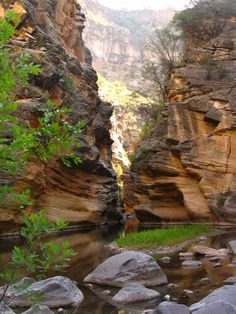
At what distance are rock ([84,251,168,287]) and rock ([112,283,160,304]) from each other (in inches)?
52.2

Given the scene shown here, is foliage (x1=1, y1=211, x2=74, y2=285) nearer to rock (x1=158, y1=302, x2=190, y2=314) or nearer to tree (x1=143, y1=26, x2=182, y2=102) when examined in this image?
rock (x1=158, y1=302, x2=190, y2=314)

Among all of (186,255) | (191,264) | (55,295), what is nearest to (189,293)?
(55,295)

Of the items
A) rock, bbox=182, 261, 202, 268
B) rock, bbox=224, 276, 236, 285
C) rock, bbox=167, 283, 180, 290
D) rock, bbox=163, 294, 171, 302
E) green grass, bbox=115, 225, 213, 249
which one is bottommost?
green grass, bbox=115, 225, 213, 249

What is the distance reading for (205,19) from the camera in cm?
4222

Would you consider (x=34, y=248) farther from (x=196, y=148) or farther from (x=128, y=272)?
(x=196, y=148)

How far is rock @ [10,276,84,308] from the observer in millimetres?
11617

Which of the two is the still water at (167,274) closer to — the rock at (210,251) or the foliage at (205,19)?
the rock at (210,251)

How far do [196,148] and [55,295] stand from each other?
938 inches

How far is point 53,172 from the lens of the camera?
1427 inches

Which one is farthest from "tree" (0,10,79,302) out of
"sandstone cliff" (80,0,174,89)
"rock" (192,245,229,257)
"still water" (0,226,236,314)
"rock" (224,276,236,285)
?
"sandstone cliff" (80,0,174,89)

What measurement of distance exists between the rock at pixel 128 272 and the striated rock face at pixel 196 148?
60.0 ft

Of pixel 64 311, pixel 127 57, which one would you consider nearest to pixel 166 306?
pixel 64 311

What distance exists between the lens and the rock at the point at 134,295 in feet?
39.4

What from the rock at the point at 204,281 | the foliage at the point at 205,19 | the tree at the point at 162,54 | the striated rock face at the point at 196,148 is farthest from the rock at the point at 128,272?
A: the tree at the point at 162,54
